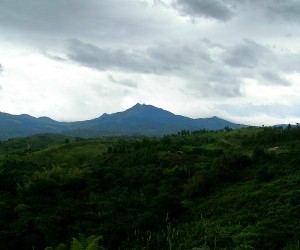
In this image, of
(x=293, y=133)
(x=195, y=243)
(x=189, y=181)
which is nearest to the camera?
(x=195, y=243)

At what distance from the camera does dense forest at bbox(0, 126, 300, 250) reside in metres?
60.9

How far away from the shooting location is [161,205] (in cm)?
7762

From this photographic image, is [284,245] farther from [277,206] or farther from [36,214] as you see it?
[36,214]

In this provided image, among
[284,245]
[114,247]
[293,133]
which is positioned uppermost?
[293,133]

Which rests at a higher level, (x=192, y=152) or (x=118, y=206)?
(x=192, y=152)

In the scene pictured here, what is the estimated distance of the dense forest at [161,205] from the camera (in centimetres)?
6094

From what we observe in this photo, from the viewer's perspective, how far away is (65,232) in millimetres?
70875

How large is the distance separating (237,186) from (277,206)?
21.6 meters

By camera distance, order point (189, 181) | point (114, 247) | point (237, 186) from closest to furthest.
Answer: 1. point (114, 247)
2. point (237, 186)
3. point (189, 181)

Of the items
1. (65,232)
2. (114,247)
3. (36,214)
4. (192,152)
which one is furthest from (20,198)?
(192,152)

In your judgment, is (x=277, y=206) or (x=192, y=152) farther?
(x=192, y=152)

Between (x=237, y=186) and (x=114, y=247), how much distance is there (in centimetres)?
3267

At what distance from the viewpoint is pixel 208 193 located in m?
89.9

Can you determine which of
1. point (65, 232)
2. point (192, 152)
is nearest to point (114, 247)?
point (65, 232)
